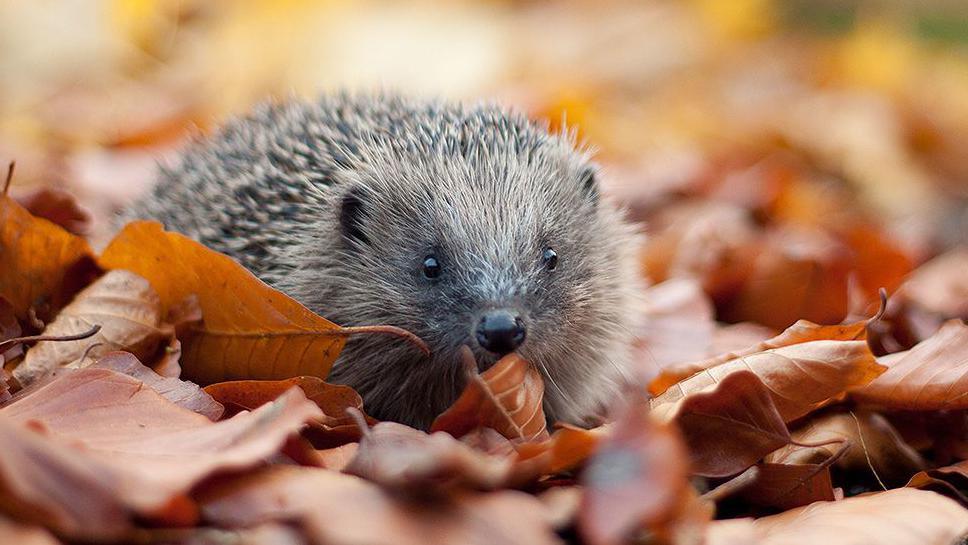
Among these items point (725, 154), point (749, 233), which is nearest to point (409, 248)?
point (749, 233)

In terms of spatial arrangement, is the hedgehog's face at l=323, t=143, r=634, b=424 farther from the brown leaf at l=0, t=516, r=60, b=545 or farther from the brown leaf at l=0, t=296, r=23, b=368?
the brown leaf at l=0, t=516, r=60, b=545

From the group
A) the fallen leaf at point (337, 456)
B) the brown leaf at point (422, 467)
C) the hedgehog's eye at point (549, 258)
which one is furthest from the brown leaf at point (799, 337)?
the fallen leaf at point (337, 456)

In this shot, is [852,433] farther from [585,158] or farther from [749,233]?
[749,233]

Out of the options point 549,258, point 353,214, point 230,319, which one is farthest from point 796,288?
point 230,319

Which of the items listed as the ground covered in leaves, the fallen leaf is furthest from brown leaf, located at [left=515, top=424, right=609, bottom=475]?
the fallen leaf

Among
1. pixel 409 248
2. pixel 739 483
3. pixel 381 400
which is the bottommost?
pixel 381 400
